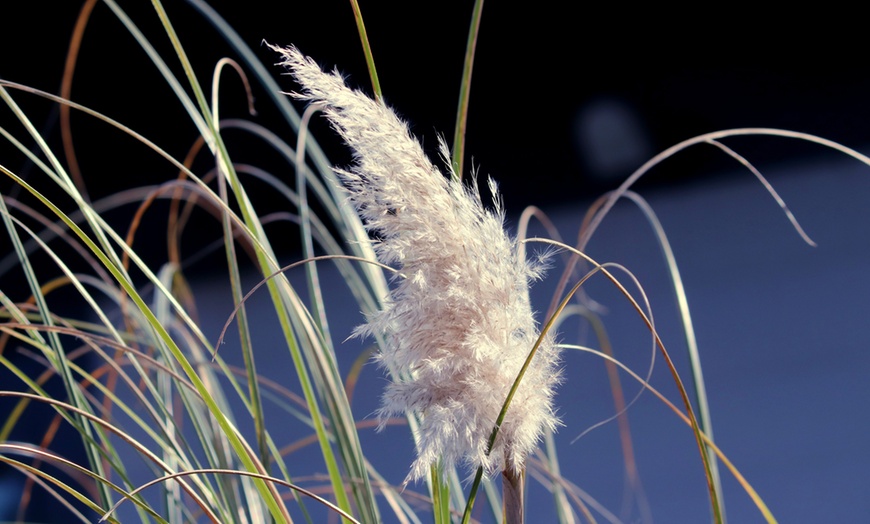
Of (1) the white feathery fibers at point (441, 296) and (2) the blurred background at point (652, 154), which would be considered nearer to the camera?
(1) the white feathery fibers at point (441, 296)

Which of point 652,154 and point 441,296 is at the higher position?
point 441,296

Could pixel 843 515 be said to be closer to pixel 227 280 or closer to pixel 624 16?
pixel 624 16

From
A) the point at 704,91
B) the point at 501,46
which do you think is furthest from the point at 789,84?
the point at 501,46

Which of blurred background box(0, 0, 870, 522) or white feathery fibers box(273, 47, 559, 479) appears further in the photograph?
blurred background box(0, 0, 870, 522)
